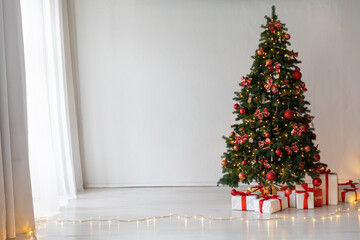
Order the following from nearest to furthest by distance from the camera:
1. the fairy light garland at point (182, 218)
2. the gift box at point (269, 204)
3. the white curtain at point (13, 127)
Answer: the white curtain at point (13, 127), the fairy light garland at point (182, 218), the gift box at point (269, 204)

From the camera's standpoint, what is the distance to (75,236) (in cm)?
400

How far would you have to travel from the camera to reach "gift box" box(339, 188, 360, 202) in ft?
16.6

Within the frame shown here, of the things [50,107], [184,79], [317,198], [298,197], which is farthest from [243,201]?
[50,107]

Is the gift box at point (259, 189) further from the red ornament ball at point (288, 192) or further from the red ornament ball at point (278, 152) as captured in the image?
the red ornament ball at point (278, 152)

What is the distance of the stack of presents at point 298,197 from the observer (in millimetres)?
4695

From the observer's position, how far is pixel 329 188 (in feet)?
16.4

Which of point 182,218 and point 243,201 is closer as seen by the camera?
point 182,218

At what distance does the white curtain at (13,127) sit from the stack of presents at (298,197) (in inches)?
80.6

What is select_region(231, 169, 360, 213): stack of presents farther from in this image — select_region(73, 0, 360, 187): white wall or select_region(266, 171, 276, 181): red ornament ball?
select_region(73, 0, 360, 187): white wall

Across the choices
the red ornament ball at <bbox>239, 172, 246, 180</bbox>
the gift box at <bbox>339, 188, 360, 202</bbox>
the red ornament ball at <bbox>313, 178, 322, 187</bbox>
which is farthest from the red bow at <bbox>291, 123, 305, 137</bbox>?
the gift box at <bbox>339, 188, 360, 202</bbox>

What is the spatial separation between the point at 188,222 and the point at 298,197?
1.22 metres

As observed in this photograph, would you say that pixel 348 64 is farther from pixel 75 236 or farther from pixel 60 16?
pixel 75 236

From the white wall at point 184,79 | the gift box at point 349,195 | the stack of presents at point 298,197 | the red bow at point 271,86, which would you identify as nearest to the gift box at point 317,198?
the stack of presents at point 298,197

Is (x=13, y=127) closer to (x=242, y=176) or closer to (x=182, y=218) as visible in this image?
(x=182, y=218)
